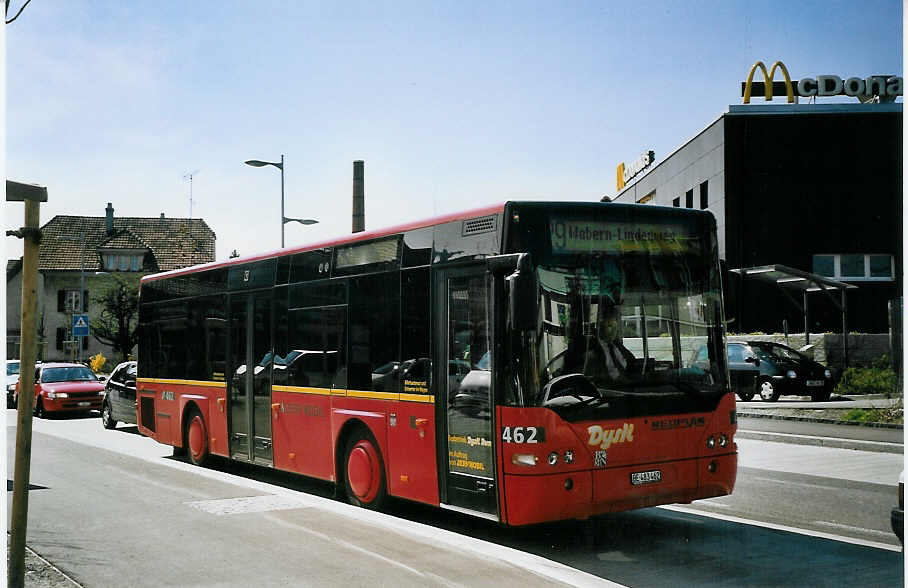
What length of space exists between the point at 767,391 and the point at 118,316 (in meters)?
40.0

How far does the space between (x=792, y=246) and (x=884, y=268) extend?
3.72m

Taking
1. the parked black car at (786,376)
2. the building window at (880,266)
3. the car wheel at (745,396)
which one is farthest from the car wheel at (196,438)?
the building window at (880,266)

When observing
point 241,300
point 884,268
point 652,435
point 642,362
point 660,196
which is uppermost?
point 660,196

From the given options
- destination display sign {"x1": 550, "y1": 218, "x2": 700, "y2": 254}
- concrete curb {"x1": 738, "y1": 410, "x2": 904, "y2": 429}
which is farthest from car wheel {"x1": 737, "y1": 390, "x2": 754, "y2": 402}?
destination display sign {"x1": 550, "y1": 218, "x2": 700, "y2": 254}

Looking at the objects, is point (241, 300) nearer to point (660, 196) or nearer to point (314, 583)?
point (314, 583)

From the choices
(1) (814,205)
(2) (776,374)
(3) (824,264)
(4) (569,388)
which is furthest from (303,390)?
(3) (824,264)

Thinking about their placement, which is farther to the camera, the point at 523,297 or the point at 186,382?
the point at 186,382

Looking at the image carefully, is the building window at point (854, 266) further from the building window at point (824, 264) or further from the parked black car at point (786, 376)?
the parked black car at point (786, 376)

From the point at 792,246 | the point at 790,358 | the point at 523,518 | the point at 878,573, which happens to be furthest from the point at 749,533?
the point at 792,246

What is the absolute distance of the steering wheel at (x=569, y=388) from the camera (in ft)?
25.1

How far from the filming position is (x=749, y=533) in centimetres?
857

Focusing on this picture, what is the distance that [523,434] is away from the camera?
7.64 metres

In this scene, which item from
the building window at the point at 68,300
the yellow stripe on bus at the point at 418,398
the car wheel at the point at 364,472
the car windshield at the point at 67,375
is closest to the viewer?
the yellow stripe on bus at the point at 418,398

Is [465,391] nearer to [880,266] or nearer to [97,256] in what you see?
[880,266]
